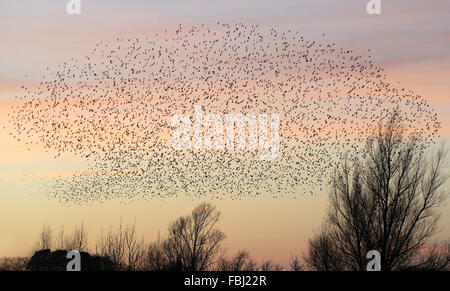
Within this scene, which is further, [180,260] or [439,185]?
[180,260]

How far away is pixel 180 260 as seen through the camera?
196 feet

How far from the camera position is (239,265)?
6194 cm

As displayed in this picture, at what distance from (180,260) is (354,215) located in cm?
2249
